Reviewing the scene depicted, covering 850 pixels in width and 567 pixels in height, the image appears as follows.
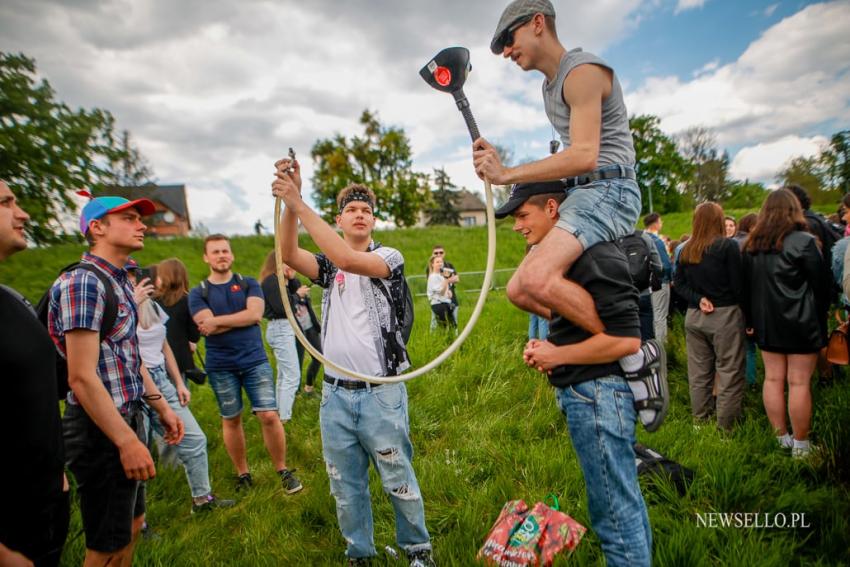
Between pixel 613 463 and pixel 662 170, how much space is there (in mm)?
62458

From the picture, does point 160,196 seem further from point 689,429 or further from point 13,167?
point 689,429

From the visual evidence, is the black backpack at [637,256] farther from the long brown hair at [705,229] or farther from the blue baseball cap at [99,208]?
the blue baseball cap at [99,208]

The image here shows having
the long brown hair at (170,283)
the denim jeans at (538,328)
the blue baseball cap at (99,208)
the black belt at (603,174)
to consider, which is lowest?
the denim jeans at (538,328)

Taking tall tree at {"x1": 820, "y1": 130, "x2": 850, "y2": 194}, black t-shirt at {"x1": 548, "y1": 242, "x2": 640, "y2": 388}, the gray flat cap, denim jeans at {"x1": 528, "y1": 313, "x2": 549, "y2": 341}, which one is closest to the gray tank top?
the gray flat cap

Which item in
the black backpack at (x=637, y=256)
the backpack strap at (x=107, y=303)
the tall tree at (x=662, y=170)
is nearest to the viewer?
the backpack strap at (x=107, y=303)

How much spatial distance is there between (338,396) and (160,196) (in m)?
77.1

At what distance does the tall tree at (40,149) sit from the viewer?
51.5 ft

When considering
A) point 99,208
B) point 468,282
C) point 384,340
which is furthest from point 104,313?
point 468,282

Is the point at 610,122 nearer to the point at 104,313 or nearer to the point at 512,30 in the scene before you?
the point at 512,30

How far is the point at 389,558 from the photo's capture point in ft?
9.73

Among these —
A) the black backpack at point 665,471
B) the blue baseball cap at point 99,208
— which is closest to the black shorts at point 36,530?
the blue baseball cap at point 99,208

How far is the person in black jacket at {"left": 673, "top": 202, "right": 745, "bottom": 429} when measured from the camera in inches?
182

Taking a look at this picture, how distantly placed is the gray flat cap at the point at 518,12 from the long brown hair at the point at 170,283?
438 cm

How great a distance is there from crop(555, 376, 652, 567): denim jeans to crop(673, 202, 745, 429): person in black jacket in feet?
11.3
